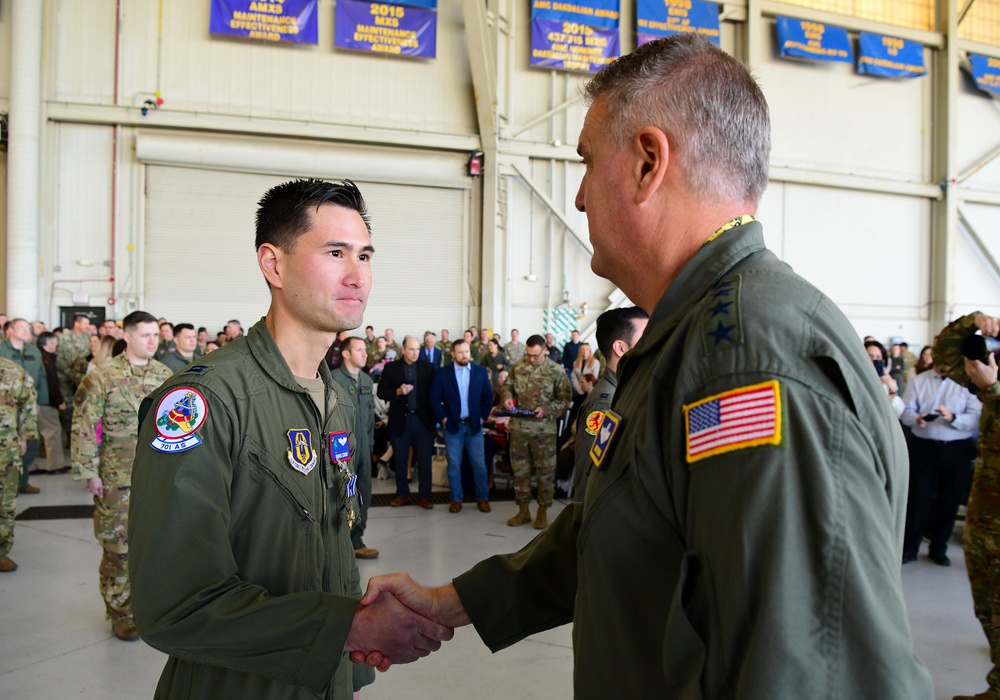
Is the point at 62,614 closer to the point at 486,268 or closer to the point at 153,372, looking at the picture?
the point at 153,372

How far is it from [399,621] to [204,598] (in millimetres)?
392

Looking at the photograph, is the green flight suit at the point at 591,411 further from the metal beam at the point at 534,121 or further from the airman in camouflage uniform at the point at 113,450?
the metal beam at the point at 534,121

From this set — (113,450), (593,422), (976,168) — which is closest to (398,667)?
(593,422)

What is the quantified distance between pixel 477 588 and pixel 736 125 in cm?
106

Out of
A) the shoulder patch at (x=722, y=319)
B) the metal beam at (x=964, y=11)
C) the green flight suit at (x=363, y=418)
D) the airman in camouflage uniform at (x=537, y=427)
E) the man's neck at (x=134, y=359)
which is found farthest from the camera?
the metal beam at (x=964, y=11)

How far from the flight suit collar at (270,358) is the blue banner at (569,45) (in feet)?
43.5

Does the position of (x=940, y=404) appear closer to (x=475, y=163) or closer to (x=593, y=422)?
(x=593, y=422)

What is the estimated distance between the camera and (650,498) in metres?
0.87

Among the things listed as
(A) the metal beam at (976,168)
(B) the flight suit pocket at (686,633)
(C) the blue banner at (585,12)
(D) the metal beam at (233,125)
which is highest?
(C) the blue banner at (585,12)

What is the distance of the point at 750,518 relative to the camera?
2.27 feet

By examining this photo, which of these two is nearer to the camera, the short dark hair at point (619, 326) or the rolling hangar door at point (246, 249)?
the short dark hair at point (619, 326)

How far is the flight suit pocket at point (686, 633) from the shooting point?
0.75 m

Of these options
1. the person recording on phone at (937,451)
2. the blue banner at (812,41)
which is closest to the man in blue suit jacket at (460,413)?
the person recording on phone at (937,451)

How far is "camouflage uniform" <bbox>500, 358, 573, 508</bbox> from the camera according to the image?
23.1 feet
